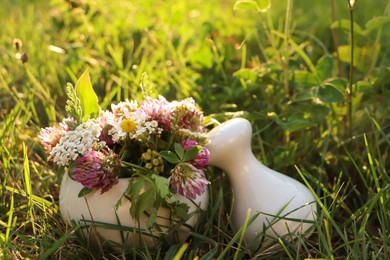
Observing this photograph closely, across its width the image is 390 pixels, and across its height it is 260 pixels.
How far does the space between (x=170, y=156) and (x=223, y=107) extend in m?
0.50

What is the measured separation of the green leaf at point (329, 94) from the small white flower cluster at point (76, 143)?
20.3 inches

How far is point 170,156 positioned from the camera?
42.3 inches

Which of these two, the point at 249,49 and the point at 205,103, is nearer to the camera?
the point at 205,103

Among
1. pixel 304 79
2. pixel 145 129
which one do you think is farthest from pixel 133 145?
pixel 304 79

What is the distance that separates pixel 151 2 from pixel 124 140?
1144mm

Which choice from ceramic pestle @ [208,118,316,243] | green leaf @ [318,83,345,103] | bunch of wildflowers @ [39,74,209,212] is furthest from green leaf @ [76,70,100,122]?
green leaf @ [318,83,345,103]

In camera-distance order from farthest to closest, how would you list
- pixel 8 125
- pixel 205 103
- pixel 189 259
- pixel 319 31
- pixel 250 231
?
pixel 319 31 → pixel 205 103 → pixel 8 125 → pixel 250 231 → pixel 189 259

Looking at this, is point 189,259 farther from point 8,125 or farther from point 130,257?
point 8,125

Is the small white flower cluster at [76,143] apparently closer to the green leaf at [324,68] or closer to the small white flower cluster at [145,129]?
the small white flower cluster at [145,129]

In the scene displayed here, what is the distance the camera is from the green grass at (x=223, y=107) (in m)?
1.16

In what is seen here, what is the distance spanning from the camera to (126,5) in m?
2.23

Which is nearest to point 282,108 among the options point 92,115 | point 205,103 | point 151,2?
point 205,103

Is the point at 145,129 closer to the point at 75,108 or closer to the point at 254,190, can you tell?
the point at 75,108

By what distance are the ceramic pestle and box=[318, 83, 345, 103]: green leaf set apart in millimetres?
231
